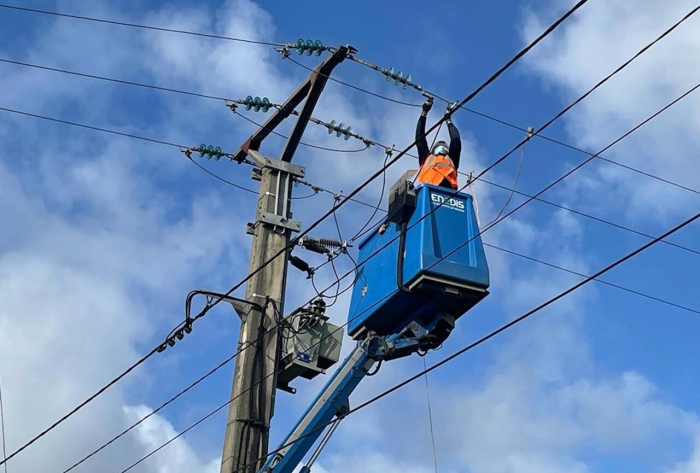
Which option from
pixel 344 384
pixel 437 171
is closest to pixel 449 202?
pixel 437 171

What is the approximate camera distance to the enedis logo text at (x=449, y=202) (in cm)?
982

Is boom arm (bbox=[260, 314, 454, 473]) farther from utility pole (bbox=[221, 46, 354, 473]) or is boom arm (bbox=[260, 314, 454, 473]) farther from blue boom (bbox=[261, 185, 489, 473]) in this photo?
utility pole (bbox=[221, 46, 354, 473])

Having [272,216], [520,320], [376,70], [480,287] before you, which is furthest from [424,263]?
[376,70]

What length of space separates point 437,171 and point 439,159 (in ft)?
0.48

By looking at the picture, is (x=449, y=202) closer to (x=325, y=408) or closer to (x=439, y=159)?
(x=439, y=159)

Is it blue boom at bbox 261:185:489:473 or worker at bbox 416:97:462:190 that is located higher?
worker at bbox 416:97:462:190

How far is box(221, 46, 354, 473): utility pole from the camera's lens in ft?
33.3

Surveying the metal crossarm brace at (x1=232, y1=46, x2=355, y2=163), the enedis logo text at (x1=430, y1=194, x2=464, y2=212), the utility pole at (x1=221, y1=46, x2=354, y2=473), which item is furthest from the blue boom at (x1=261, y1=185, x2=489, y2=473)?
the metal crossarm brace at (x1=232, y1=46, x2=355, y2=163)

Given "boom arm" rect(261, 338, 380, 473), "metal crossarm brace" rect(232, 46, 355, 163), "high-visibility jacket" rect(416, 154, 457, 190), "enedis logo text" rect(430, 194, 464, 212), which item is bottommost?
"boom arm" rect(261, 338, 380, 473)

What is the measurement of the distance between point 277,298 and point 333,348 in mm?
859

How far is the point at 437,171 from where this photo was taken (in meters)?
10.1

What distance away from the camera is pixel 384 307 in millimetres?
9852

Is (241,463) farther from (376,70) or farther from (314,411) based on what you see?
(376,70)

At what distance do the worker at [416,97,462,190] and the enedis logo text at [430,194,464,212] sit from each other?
0.56 feet
